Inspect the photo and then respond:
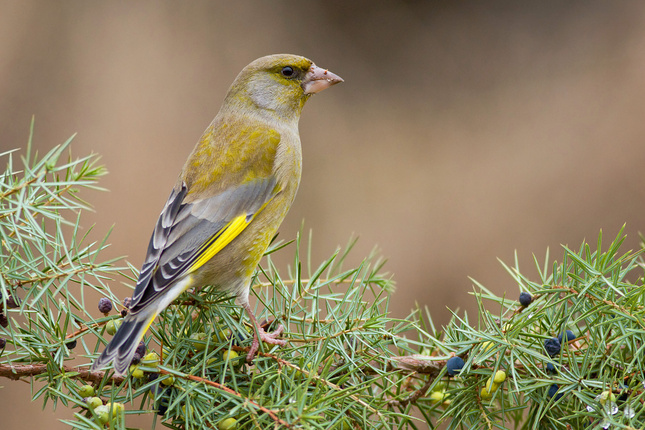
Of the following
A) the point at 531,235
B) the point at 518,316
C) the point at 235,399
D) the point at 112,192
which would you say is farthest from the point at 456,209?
the point at 235,399

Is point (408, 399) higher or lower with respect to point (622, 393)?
lower

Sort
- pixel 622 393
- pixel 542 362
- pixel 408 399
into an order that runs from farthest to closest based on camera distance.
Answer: pixel 408 399, pixel 542 362, pixel 622 393

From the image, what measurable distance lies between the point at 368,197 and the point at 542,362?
216 centimetres

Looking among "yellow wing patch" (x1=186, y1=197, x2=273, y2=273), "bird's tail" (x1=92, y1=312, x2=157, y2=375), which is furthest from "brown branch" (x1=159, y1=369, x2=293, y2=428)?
"yellow wing patch" (x1=186, y1=197, x2=273, y2=273)

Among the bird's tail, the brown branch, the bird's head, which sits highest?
the bird's head

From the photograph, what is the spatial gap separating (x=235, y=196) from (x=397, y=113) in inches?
62.7

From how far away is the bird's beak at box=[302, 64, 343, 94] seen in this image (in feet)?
8.70

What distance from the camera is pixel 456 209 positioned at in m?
3.44

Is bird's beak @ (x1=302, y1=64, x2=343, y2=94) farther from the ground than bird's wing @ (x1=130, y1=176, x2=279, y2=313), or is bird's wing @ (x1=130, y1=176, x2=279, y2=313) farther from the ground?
bird's beak @ (x1=302, y1=64, x2=343, y2=94)

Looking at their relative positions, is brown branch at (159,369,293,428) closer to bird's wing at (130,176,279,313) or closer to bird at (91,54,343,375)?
bird at (91,54,343,375)

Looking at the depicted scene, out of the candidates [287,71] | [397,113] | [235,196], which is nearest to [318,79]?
[287,71]

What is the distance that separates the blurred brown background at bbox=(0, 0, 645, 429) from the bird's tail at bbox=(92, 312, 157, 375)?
1.72m

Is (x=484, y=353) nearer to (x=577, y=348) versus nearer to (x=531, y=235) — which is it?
(x=577, y=348)

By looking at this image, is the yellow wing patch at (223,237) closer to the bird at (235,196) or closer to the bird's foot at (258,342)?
the bird at (235,196)
